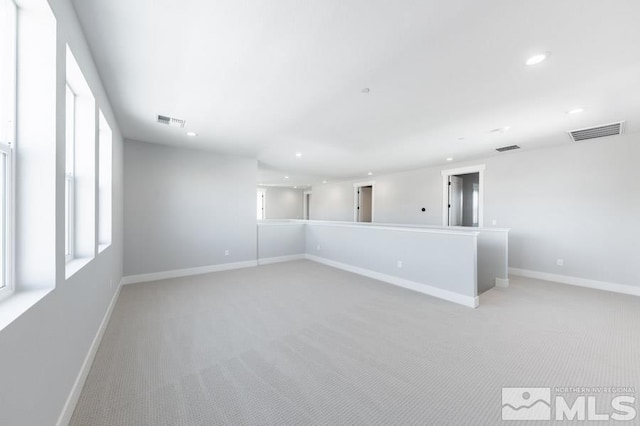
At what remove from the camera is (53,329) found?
4.34 feet

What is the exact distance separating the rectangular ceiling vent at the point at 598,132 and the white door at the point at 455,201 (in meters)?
2.45

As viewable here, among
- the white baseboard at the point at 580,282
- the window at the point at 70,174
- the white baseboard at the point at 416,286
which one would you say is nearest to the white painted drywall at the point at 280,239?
the white baseboard at the point at 416,286

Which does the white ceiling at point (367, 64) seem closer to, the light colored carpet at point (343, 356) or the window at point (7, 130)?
the window at point (7, 130)

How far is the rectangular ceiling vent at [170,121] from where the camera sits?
332cm

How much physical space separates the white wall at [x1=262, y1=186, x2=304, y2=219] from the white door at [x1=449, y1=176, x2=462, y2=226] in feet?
26.0

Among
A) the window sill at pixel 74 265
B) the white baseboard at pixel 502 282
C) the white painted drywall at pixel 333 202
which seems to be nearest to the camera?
the window sill at pixel 74 265

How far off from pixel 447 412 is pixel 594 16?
267 centimetres

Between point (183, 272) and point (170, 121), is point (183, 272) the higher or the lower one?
the lower one

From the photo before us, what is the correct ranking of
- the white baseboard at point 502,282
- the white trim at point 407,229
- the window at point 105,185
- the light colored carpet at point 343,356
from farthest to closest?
the white baseboard at point 502,282 → the white trim at point 407,229 → the window at point 105,185 → the light colored carpet at point 343,356

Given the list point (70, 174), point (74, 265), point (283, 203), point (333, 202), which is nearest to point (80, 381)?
point (74, 265)

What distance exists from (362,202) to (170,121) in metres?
7.07

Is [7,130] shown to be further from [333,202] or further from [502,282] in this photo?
[333,202]

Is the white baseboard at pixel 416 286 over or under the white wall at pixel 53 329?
under

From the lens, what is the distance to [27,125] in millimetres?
1277
